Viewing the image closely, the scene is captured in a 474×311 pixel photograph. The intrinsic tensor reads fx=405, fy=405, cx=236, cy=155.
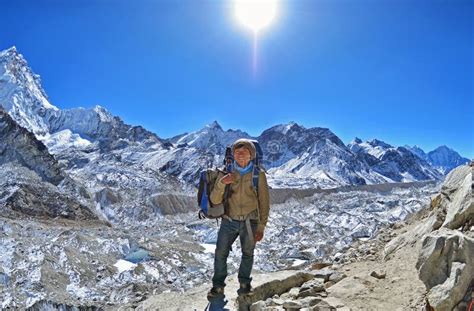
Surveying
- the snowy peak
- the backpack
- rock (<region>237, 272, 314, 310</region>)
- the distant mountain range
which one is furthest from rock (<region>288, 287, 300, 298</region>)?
the snowy peak

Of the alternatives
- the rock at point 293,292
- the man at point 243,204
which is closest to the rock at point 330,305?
the rock at point 293,292

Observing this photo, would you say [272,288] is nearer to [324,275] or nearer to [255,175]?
[324,275]

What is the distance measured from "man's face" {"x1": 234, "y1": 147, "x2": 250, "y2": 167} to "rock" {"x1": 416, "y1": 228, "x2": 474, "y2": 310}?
7.51 ft

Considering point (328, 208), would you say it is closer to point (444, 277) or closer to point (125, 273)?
point (125, 273)

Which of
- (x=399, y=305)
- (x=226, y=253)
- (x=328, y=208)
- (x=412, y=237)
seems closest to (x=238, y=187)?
(x=226, y=253)

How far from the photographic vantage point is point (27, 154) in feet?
185

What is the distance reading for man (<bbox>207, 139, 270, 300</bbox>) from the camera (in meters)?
5.11

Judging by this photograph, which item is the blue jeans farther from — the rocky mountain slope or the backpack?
the rocky mountain slope

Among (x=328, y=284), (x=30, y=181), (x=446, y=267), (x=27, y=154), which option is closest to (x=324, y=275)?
(x=328, y=284)

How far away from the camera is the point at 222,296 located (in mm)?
5750

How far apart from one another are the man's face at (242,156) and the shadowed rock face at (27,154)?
5500 cm

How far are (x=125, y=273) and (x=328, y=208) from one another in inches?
1867

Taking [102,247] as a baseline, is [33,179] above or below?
above

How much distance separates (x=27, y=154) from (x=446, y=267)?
6101cm
